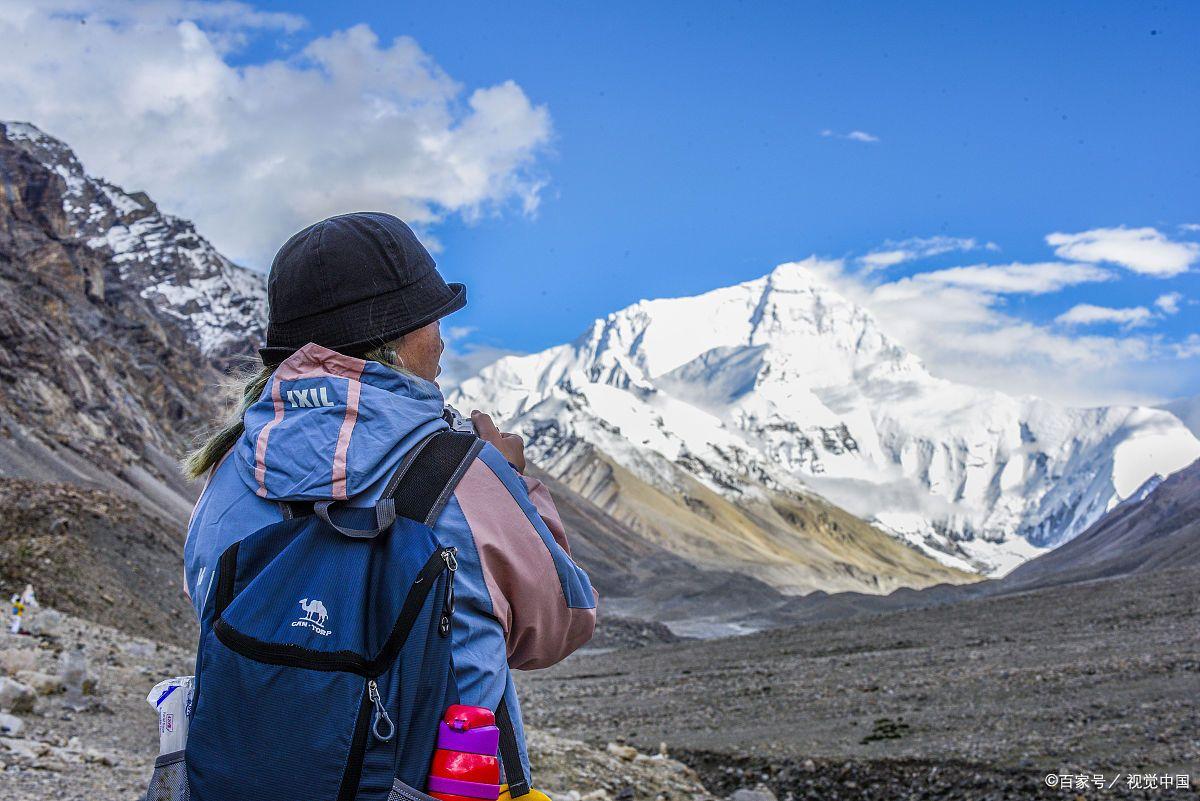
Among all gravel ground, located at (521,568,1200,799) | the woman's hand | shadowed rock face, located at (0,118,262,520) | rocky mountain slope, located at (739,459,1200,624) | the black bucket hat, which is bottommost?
gravel ground, located at (521,568,1200,799)

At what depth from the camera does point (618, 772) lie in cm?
1134

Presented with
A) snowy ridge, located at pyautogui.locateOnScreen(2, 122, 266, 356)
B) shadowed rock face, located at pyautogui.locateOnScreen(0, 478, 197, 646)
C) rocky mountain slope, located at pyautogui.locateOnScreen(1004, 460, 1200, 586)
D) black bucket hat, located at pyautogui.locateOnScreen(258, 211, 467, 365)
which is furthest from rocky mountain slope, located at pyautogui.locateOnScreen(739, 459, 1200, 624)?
snowy ridge, located at pyautogui.locateOnScreen(2, 122, 266, 356)

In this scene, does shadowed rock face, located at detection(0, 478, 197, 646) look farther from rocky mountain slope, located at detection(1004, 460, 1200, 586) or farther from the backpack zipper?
rocky mountain slope, located at detection(1004, 460, 1200, 586)

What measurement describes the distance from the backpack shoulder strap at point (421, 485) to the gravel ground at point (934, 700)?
31.9 feet

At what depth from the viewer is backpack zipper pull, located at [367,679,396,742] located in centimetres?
233

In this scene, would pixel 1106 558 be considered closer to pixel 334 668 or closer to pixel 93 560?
pixel 93 560

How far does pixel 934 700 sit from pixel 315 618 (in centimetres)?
1900

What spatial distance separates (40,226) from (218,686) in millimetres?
90881

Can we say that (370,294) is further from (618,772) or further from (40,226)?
(40,226)

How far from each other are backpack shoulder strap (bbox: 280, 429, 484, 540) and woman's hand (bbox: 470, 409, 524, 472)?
0.18 meters

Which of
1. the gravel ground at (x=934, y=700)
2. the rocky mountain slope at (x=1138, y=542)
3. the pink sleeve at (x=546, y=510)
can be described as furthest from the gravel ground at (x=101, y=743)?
the rocky mountain slope at (x=1138, y=542)

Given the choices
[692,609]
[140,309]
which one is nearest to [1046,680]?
[692,609]

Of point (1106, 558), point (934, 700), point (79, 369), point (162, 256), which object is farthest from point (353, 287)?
point (162, 256)

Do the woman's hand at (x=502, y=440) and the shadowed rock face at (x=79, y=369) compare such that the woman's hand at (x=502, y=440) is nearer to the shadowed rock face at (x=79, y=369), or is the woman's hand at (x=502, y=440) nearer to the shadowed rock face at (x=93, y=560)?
the shadowed rock face at (x=93, y=560)
